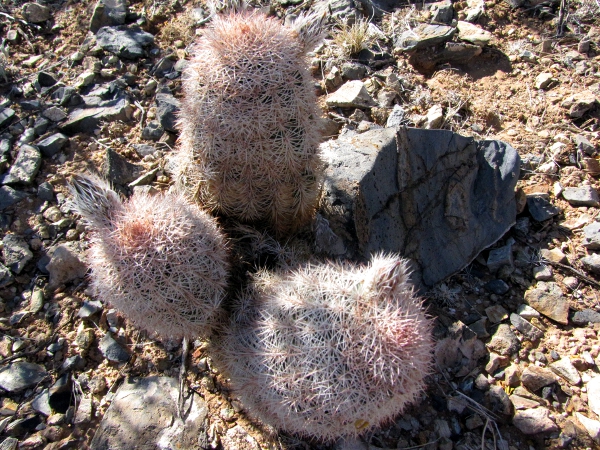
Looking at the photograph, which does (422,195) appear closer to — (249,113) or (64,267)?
(249,113)

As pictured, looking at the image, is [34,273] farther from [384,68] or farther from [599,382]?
[599,382]

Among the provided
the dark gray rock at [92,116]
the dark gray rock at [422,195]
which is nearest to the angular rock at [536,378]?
the dark gray rock at [422,195]

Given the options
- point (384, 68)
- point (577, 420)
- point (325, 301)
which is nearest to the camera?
point (325, 301)

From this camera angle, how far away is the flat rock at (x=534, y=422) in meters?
2.55

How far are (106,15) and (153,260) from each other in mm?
3735

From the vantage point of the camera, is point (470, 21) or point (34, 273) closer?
point (34, 273)

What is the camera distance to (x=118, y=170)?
147 inches

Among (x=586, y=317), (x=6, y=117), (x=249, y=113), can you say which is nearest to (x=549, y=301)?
(x=586, y=317)

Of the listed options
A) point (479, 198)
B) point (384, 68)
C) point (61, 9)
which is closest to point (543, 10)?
point (384, 68)

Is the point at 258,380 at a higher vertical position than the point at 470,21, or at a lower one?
lower

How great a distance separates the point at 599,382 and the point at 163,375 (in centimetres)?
265

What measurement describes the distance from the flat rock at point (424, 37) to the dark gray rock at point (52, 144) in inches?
128

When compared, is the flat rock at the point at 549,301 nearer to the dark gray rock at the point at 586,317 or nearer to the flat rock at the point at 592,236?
the dark gray rock at the point at 586,317

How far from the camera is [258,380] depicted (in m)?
2.14
